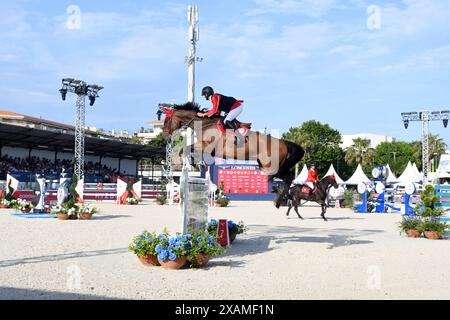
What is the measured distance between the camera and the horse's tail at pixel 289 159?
30.1 ft

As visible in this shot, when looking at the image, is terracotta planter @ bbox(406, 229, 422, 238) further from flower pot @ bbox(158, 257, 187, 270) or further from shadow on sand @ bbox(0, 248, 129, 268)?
flower pot @ bbox(158, 257, 187, 270)

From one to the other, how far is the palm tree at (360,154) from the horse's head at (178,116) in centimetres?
6695

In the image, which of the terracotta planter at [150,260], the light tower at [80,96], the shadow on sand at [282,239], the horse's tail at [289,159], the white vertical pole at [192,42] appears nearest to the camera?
the terracotta planter at [150,260]

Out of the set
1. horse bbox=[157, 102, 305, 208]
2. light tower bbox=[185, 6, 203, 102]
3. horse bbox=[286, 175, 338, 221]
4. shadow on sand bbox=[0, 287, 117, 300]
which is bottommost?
shadow on sand bbox=[0, 287, 117, 300]

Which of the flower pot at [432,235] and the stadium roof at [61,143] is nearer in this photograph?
the flower pot at [432,235]

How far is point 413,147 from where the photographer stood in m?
79.6

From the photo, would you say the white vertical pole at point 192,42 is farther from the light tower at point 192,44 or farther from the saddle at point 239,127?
the saddle at point 239,127

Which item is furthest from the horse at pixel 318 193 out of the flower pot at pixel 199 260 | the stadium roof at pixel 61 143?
the stadium roof at pixel 61 143

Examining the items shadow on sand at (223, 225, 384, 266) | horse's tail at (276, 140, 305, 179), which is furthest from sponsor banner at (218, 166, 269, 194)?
horse's tail at (276, 140, 305, 179)

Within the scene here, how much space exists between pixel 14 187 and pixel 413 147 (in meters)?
68.9

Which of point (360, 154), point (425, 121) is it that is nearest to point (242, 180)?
point (425, 121)

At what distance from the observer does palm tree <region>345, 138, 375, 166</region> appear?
73000mm

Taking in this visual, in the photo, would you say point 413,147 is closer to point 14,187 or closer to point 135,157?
point 135,157
